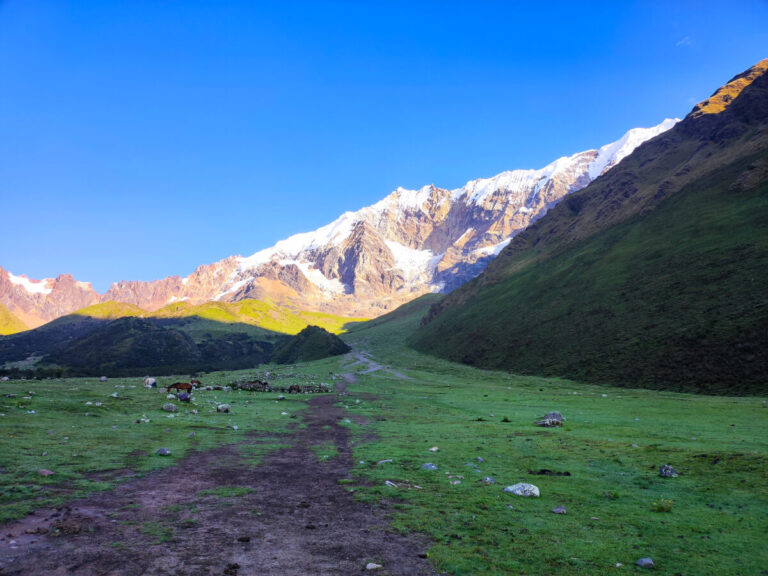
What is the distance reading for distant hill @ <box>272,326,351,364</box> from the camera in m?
156

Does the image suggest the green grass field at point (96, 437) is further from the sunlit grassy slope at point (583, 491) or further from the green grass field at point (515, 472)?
the sunlit grassy slope at point (583, 491)

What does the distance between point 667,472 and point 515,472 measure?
6.02m

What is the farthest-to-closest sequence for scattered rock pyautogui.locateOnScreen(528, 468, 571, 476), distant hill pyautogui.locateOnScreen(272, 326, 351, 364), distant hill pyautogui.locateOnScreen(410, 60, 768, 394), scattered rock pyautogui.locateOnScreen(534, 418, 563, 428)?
distant hill pyautogui.locateOnScreen(272, 326, 351, 364) < distant hill pyautogui.locateOnScreen(410, 60, 768, 394) < scattered rock pyautogui.locateOnScreen(534, 418, 563, 428) < scattered rock pyautogui.locateOnScreen(528, 468, 571, 476)

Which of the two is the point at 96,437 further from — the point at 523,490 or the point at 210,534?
the point at 523,490

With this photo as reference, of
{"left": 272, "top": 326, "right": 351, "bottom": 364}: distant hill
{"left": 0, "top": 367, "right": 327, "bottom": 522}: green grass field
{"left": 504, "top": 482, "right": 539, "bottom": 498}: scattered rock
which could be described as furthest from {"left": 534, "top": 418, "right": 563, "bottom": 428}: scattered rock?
{"left": 272, "top": 326, "right": 351, "bottom": 364}: distant hill

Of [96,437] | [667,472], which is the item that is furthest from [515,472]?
[96,437]

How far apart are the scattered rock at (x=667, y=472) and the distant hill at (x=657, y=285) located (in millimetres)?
47027

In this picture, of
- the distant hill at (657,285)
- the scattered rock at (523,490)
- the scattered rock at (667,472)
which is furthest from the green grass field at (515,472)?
the distant hill at (657,285)

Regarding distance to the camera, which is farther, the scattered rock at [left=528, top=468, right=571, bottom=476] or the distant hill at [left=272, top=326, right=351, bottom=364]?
the distant hill at [left=272, top=326, right=351, bottom=364]

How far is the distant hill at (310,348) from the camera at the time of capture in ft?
513

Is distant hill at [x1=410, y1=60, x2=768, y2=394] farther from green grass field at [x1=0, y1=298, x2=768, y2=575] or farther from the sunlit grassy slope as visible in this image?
the sunlit grassy slope

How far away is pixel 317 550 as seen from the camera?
9633 mm

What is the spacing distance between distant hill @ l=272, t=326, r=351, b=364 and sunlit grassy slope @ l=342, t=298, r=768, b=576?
423 feet

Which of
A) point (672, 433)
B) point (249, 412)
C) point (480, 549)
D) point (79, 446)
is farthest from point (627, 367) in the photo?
point (79, 446)
